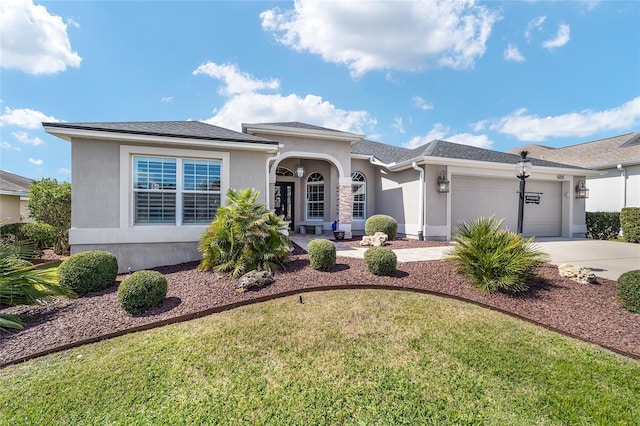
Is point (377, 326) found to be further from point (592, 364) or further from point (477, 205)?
point (477, 205)

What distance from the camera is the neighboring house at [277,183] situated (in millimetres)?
7379

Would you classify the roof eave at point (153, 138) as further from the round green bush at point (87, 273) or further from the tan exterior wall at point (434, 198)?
the tan exterior wall at point (434, 198)

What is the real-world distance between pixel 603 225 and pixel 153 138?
21.3 metres

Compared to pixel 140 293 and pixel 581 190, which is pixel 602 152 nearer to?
pixel 581 190

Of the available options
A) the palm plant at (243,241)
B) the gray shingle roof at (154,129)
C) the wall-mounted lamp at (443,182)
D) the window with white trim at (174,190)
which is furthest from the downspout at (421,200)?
the window with white trim at (174,190)

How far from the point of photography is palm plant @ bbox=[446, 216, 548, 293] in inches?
210

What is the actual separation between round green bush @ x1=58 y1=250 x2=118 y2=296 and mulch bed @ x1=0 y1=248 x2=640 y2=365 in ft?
0.70

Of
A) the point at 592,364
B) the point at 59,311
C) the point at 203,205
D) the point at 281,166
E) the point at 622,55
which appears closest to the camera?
the point at 592,364

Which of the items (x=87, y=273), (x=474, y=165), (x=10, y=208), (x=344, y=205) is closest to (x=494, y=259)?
(x=344, y=205)

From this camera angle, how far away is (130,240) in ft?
24.8

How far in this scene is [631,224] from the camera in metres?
12.6

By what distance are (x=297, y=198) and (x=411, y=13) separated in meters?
9.01

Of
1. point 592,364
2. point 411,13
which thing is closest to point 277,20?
point 411,13

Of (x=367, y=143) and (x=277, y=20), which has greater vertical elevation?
(x=277, y=20)
